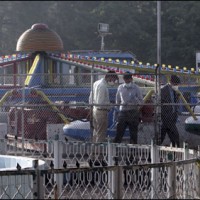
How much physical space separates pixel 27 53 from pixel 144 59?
24.8 metres

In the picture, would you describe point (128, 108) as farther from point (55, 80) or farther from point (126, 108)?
point (55, 80)

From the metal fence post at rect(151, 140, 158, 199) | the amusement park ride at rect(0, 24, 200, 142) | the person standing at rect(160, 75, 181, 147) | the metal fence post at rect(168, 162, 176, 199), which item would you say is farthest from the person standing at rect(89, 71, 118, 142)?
the metal fence post at rect(168, 162, 176, 199)

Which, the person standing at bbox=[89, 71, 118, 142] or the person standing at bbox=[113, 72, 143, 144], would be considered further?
the person standing at bbox=[89, 71, 118, 142]

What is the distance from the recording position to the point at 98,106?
589 inches

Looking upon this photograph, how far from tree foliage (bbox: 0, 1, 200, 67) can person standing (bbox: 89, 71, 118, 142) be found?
27210 mm

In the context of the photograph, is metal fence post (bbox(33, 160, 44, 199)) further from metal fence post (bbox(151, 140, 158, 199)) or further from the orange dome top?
the orange dome top

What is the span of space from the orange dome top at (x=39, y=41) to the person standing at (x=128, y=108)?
21.0ft

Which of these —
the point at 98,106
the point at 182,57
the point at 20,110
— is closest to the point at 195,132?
the point at 98,106

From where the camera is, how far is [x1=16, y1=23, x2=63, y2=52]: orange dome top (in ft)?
68.6

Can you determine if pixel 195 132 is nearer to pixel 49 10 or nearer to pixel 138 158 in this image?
pixel 138 158

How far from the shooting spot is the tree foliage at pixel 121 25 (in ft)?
142

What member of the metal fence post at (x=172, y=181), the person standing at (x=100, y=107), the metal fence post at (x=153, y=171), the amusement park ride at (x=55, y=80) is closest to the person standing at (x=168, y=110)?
the amusement park ride at (x=55, y=80)

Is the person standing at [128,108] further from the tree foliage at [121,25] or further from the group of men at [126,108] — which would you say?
the tree foliage at [121,25]

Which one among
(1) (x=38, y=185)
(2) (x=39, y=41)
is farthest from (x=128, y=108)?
(1) (x=38, y=185)
